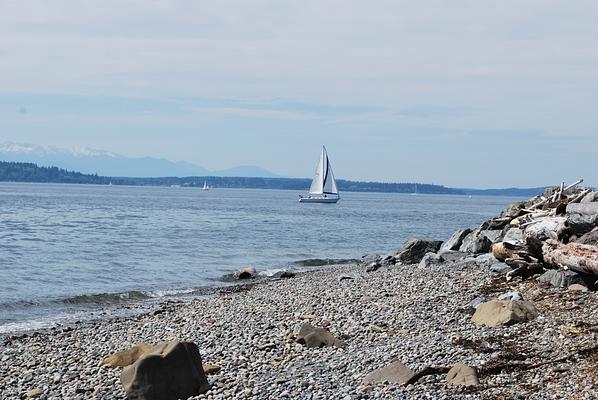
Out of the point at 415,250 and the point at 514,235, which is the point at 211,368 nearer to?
the point at 514,235

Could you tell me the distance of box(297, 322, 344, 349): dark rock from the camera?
44.8 ft

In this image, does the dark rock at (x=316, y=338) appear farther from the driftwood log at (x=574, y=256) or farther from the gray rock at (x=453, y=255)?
the gray rock at (x=453, y=255)

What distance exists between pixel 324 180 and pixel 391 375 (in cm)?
12368

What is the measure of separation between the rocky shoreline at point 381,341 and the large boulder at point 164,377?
211mm

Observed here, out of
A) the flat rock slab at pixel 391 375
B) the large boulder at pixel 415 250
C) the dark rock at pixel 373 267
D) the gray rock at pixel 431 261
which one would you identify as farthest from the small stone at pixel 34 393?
the large boulder at pixel 415 250

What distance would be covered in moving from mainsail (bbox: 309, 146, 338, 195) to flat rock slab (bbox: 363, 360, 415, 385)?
11803cm

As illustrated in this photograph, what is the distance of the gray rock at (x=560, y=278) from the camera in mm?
15977

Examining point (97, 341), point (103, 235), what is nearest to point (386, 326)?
point (97, 341)

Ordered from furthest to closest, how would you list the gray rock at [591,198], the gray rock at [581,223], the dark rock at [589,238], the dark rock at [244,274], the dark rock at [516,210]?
1. the dark rock at [244,274]
2. the dark rock at [516,210]
3. the gray rock at [591,198]
4. the gray rock at [581,223]
5. the dark rock at [589,238]

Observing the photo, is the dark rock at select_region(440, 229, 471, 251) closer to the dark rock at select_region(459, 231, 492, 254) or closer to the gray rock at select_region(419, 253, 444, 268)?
the dark rock at select_region(459, 231, 492, 254)

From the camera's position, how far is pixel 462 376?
1059 cm

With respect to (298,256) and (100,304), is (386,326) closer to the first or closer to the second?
(100,304)

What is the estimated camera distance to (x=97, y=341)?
17.2 meters

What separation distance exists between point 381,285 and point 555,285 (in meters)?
5.65
